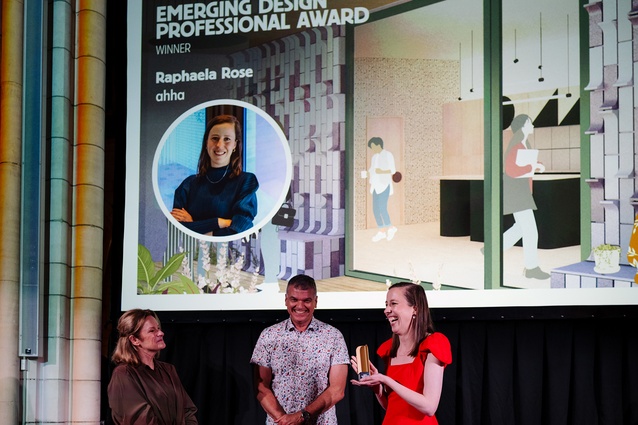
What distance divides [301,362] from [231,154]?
155 centimetres

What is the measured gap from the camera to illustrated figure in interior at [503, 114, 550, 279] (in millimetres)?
4855

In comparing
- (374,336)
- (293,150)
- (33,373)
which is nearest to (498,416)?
(374,336)

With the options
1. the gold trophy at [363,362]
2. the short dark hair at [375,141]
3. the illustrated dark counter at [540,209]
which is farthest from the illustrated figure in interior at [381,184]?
the gold trophy at [363,362]

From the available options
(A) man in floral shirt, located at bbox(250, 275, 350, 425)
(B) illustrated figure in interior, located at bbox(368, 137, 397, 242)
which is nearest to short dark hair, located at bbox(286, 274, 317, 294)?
(A) man in floral shirt, located at bbox(250, 275, 350, 425)

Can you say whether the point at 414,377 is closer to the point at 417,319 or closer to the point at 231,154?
the point at 417,319

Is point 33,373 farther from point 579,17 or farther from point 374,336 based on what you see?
point 579,17

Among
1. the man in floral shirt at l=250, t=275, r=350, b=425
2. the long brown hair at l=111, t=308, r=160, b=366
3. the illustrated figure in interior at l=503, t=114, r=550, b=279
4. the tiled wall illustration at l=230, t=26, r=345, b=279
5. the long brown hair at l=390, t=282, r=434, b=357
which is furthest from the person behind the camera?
the tiled wall illustration at l=230, t=26, r=345, b=279

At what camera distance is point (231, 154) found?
5.27 metres

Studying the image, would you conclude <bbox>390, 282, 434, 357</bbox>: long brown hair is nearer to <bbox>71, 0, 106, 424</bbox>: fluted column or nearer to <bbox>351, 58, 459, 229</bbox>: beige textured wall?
<bbox>351, 58, 459, 229</bbox>: beige textured wall

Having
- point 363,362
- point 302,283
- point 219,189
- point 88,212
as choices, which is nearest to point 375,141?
point 219,189

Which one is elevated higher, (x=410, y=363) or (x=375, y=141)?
(x=375, y=141)

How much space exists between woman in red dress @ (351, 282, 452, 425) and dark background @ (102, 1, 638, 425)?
1384 mm

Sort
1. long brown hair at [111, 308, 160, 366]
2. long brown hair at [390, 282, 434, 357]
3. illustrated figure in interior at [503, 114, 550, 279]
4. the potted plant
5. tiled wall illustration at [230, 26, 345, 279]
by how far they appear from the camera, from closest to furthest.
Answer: long brown hair at [390, 282, 434, 357] < long brown hair at [111, 308, 160, 366] < the potted plant < illustrated figure in interior at [503, 114, 550, 279] < tiled wall illustration at [230, 26, 345, 279]

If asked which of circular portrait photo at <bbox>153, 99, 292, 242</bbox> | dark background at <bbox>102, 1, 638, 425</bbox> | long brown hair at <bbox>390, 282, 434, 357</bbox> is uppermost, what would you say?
circular portrait photo at <bbox>153, 99, 292, 242</bbox>
